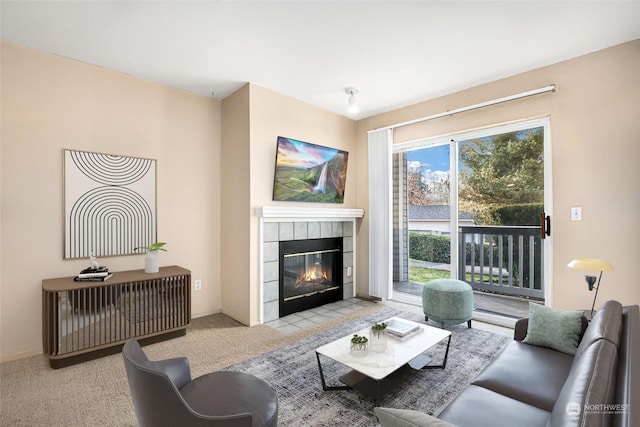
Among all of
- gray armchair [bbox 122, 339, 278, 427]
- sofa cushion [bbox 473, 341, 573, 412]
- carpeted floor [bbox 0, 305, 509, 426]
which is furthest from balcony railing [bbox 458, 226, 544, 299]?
gray armchair [bbox 122, 339, 278, 427]

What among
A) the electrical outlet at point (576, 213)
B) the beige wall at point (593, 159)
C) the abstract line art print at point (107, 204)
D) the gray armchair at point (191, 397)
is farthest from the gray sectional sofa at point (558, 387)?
the abstract line art print at point (107, 204)

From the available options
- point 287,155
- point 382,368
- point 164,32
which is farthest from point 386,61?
point 382,368

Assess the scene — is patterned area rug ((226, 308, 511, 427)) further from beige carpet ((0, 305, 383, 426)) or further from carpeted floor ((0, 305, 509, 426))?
beige carpet ((0, 305, 383, 426))

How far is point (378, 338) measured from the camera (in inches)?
84.1

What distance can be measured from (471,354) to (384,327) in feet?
3.58

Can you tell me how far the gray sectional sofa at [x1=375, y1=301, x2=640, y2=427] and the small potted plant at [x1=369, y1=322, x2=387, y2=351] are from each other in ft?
2.02

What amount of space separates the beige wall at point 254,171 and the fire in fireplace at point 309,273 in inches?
17.0

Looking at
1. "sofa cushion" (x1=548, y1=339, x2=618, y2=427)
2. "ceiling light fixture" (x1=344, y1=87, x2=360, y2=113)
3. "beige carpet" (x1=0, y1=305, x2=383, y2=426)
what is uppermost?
"ceiling light fixture" (x1=344, y1=87, x2=360, y2=113)

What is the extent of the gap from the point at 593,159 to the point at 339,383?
2989mm

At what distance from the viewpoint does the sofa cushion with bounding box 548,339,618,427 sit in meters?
0.76

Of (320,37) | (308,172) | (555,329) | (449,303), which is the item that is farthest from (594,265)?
(308,172)

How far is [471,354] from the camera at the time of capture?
8.77ft

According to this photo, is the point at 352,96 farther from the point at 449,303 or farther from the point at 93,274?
the point at 93,274

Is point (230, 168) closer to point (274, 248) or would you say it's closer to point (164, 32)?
point (274, 248)
